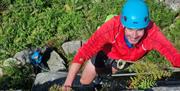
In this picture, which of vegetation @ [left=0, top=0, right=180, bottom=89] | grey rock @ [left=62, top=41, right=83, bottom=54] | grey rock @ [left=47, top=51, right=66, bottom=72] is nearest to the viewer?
grey rock @ [left=47, top=51, right=66, bottom=72]

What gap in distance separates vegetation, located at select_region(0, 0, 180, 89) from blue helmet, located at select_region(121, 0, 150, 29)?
13.6 feet

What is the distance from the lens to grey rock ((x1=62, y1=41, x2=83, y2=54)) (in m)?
9.76

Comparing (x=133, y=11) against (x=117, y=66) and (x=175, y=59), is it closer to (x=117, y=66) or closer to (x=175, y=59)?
(x=175, y=59)

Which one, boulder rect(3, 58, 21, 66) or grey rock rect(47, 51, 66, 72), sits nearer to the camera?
boulder rect(3, 58, 21, 66)

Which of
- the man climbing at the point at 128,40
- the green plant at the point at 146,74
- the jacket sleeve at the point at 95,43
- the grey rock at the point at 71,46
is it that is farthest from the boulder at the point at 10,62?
the green plant at the point at 146,74

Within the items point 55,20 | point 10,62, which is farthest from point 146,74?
point 55,20

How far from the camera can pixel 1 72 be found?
9234mm

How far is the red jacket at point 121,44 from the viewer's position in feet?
18.7

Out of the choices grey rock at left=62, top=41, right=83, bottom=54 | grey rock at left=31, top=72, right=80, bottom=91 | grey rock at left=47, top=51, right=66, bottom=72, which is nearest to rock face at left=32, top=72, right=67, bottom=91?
grey rock at left=31, top=72, right=80, bottom=91

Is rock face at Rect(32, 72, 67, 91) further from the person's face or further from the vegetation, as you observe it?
the person's face

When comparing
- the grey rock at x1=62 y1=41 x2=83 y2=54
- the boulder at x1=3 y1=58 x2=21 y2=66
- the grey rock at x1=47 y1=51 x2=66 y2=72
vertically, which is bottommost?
the grey rock at x1=47 y1=51 x2=66 y2=72

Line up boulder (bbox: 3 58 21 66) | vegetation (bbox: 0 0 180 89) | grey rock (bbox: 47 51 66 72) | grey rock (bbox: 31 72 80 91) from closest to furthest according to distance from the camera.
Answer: grey rock (bbox: 31 72 80 91)
boulder (bbox: 3 58 21 66)
grey rock (bbox: 47 51 66 72)
vegetation (bbox: 0 0 180 89)

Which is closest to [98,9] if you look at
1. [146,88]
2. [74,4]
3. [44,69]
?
[74,4]

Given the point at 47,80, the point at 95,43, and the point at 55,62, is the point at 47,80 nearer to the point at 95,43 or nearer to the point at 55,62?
the point at 55,62
